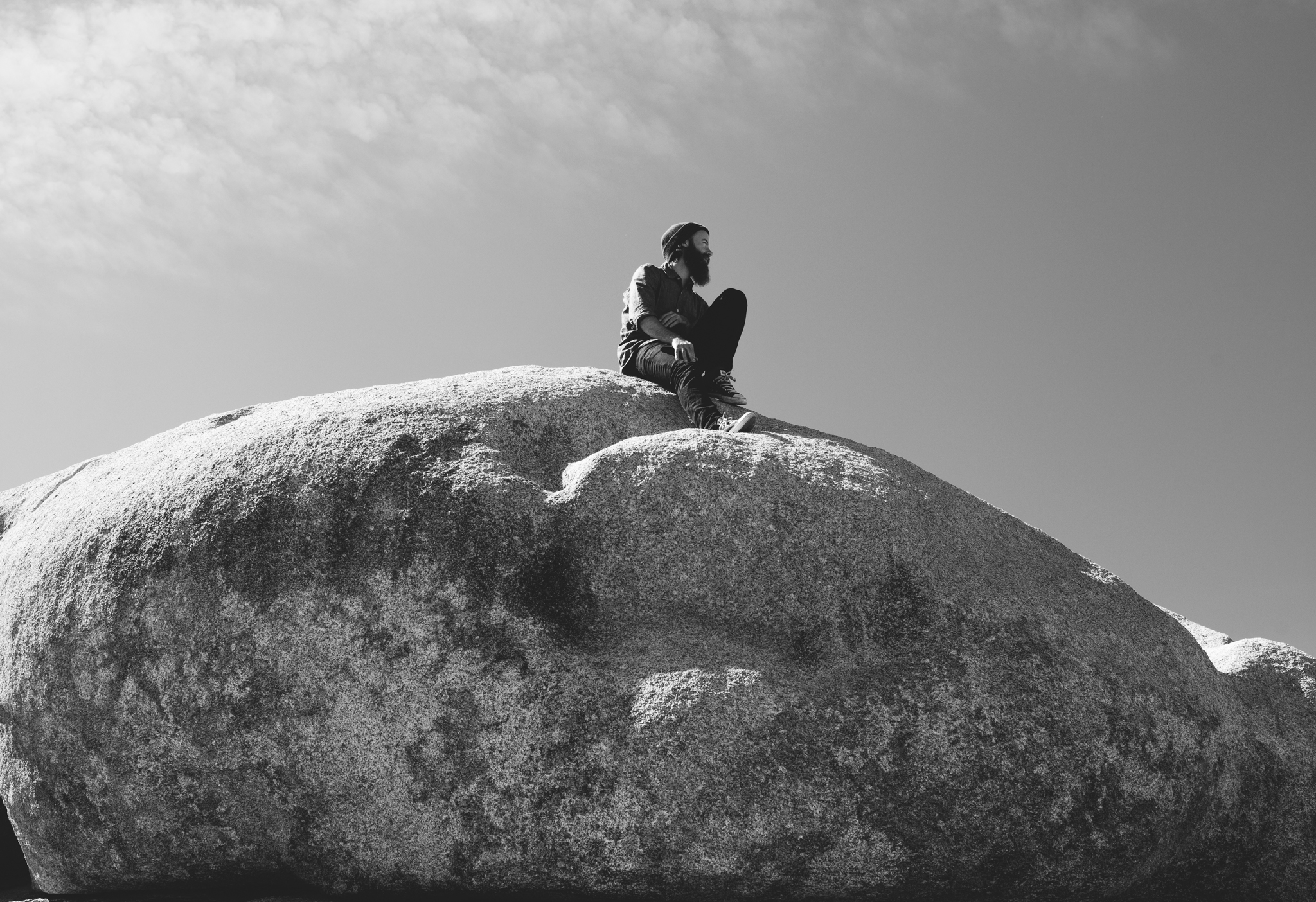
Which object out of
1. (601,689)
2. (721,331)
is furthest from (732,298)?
(601,689)

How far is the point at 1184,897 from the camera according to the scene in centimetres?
669

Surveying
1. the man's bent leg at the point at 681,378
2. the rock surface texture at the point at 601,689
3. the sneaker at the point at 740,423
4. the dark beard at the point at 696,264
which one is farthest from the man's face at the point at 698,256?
the rock surface texture at the point at 601,689

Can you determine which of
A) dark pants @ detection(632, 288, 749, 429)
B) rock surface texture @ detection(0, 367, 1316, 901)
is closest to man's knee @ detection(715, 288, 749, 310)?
dark pants @ detection(632, 288, 749, 429)

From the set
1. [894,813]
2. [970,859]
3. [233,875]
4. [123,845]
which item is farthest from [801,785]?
[123,845]

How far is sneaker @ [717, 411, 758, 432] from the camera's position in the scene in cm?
705

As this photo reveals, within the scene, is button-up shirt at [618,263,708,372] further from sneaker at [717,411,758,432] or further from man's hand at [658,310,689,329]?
sneaker at [717,411,758,432]

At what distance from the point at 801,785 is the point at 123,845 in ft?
12.6

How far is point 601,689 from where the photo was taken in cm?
576

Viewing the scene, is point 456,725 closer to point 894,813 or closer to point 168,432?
point 894,813

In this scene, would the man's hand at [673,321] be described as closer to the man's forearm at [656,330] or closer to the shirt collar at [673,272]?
the man's forearm at [656,330]

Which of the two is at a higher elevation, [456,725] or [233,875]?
[456,725]

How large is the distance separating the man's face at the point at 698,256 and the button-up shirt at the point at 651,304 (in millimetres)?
104

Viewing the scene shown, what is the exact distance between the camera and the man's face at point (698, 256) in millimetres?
8500

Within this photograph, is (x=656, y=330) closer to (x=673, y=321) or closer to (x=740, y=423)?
(x=673, y=321)
